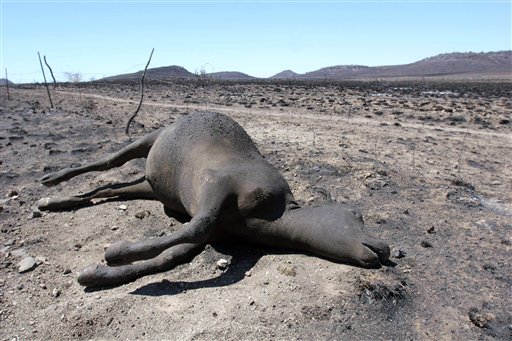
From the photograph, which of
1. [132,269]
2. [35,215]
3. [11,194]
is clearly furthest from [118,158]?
[132,269]

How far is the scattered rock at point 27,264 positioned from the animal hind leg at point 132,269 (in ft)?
2.88

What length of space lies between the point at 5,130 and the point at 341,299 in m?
12.1

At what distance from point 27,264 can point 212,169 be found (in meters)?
2.35

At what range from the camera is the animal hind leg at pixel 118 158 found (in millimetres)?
6871

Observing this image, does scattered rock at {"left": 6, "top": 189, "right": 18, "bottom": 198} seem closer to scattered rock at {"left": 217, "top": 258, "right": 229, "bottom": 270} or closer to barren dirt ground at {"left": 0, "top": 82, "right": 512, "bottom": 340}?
barren dirt ground at {"left": 0, "top": 82, "right": 512, "bottom": 340}

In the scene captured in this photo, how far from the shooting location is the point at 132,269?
489cm

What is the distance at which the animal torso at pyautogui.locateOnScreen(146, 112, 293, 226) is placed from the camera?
202 inches

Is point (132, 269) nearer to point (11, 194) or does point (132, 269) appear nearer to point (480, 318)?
point (480, 318)

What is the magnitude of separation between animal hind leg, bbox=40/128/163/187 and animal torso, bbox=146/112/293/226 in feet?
1.24

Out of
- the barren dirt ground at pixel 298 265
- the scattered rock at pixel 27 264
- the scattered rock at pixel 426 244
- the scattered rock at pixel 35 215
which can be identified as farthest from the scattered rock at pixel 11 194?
the scattered rock at pixel 426 244

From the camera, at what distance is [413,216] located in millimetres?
6348

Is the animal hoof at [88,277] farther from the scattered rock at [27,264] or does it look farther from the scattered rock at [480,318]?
the scattered rock at [480,318]

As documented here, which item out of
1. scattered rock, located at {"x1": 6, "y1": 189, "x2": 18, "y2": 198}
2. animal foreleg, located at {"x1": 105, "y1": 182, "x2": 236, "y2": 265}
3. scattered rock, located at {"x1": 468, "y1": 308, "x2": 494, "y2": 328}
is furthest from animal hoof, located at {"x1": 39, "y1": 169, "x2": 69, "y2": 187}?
scattered rock, located at {"x1": 468, "y1": 308, "x2": 494, "y2": 328}

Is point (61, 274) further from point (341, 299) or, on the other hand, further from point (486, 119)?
point (486, 119)
